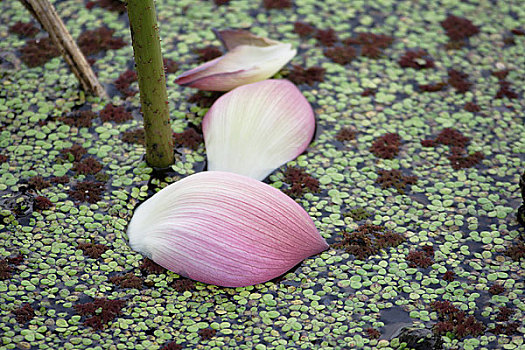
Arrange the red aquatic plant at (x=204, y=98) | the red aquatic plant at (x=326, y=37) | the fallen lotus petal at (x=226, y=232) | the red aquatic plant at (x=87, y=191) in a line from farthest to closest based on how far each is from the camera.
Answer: the red aquatic plant at (x=326, y=37)
the red aquatic plant at (x=204, y=98)
the red aquatic plant at (x=87, y=191)
the fallen lotus petal at (x=226, y=232)

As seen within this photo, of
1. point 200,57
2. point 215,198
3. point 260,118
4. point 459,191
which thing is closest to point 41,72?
point 200,57

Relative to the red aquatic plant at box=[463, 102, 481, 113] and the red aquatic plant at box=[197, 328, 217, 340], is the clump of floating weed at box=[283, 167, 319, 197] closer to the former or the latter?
the red aquatic plant at box=[197, 328, 217, 340]

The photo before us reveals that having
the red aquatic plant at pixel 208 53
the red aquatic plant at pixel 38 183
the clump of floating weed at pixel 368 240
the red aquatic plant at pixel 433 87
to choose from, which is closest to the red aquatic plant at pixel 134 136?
the red aquatic plant at pixel 38 183

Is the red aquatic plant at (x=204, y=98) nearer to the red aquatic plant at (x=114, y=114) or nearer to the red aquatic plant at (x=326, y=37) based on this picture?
the red aquatic plant at (x=114, y=114)

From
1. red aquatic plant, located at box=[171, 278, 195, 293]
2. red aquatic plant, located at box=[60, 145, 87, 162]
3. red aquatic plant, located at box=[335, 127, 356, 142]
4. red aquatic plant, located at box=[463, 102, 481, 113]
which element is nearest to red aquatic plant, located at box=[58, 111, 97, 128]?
red aquatic plant, located at box=[60, 145, 87, 162]

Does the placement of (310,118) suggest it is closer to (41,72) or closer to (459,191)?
(459,191)
